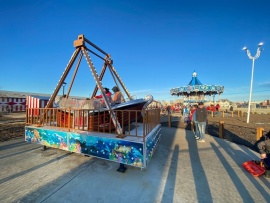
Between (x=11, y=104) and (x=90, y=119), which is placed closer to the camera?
(x=90, y=119)

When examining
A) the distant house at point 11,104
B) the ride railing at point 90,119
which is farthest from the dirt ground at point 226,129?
the distant house at point 11,104

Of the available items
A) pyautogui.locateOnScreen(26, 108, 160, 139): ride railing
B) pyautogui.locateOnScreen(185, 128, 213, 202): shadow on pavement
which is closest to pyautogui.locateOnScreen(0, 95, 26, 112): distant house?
pyautogui.locateOnScreen(26, 108, 160, 139): ride railing

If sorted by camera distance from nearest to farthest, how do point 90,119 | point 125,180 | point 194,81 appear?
1. point 125,180
2. point 90,119
3. point 194,81

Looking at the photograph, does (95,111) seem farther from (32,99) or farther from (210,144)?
(32,99)

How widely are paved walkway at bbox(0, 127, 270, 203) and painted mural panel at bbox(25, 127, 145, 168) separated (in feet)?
1.33

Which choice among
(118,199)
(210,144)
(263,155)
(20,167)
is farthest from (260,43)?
(20,167)

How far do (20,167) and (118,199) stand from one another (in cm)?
281

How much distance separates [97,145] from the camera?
3.83 m

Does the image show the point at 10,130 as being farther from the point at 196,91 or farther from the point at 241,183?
the point at 196,91

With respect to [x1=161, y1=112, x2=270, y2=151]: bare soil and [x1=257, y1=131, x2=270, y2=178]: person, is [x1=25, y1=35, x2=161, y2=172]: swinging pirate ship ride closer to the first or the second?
[x1=257, y1=131, x2=270, y2=178]: person

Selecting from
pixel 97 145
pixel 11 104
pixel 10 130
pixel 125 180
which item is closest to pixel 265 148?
pixel 125 180

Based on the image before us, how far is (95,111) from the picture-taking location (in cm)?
448

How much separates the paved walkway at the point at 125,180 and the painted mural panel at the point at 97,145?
0.40m

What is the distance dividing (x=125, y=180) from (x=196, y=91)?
95.6ft
